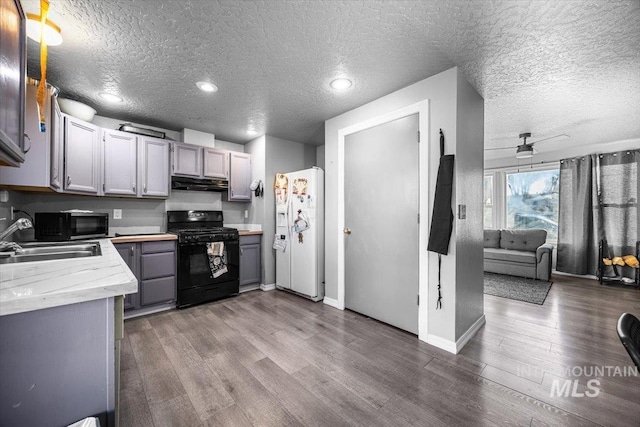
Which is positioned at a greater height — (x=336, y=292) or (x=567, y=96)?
(x=567, y=96)

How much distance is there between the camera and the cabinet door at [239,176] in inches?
160

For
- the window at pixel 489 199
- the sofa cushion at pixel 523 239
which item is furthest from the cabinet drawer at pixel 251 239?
the window at pixel 489 199

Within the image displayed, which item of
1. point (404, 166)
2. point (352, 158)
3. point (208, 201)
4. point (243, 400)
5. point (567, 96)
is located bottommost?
point (243, 400)

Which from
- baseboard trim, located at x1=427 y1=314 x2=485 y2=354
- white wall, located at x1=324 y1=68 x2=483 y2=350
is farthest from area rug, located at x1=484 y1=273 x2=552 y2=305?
baseboard trim, located at x1=427 y1=314 x2=485 y2=354

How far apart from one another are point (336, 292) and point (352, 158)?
5.38 feet

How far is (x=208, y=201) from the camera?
13.6ft

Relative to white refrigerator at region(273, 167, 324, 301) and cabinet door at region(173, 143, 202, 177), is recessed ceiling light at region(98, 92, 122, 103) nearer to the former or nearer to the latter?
cabinet door at region(173, 143, 202, 177)

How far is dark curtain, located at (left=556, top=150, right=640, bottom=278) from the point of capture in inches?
167

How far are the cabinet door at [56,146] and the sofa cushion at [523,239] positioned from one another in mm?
6675

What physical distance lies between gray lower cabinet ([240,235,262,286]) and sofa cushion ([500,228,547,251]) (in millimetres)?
4717

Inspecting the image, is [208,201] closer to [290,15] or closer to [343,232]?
[343,232]

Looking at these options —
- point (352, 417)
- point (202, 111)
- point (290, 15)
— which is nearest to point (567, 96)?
point (290, 15)

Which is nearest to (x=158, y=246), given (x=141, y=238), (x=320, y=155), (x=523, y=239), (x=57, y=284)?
(x=141, y=238)

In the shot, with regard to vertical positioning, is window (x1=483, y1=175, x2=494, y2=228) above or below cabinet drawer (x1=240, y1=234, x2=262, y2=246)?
above
